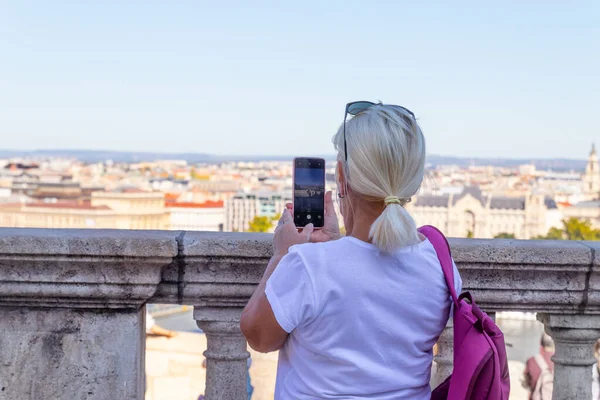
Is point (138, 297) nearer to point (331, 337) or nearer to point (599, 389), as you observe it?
point (331, 337)

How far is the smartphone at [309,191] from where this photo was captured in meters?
1.72

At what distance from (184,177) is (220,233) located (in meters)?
134

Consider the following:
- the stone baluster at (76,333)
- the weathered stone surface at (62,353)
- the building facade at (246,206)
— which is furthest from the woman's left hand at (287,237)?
the building facade at (246,206)

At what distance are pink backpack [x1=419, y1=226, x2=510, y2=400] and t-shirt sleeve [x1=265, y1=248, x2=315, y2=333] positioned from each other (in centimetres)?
24

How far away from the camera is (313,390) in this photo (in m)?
1.54

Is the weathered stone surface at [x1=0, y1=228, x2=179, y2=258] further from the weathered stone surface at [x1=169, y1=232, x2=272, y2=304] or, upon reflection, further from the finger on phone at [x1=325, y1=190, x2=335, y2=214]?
the finger on phone at [x1=325, y1=190, x2=335, y2=214]

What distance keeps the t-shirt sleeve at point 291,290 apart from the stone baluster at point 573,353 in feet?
2.92

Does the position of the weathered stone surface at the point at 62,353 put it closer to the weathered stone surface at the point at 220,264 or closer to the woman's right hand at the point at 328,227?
the weathered stone surface at the point at 220,264

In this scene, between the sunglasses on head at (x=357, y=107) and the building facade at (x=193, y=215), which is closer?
the sunglasses on head at (x=357, y=107)

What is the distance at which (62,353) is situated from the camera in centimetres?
208

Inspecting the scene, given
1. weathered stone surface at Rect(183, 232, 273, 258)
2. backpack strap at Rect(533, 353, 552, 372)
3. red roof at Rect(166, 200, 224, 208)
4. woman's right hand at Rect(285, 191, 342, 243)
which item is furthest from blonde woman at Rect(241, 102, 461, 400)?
red roof at Rect(166, 200, 224, 208)

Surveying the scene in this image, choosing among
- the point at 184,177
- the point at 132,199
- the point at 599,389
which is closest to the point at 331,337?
the point at 599,389

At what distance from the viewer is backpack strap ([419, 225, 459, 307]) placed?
1562mm

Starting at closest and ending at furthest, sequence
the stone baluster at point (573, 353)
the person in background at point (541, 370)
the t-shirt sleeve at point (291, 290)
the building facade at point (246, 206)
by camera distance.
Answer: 1. the t-shirt sleeve at point (291, 290)
2. the stone baluster at point (573, 353)
3. the person in background at point (541, 370)
4. the building facade at point (246, 206)
